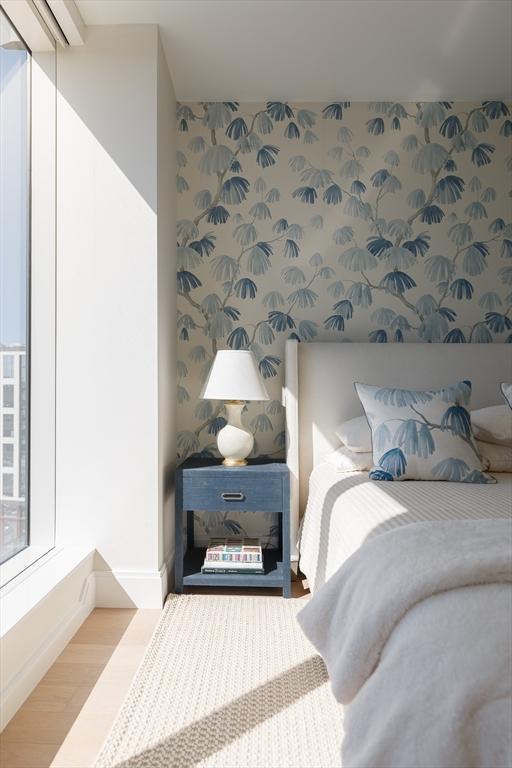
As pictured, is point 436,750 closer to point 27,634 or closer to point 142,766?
point 142,766

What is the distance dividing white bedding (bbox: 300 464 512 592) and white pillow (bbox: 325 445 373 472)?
35 mm

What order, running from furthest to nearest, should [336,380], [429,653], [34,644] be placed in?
[336,380] → [34,644] → [429,653]

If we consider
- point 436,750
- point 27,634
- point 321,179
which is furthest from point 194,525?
point 436,750

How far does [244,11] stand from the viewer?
2.33 meters

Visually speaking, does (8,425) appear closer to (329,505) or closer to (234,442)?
(234,442)

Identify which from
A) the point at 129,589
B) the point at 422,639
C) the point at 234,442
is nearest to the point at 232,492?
the point at 234,442

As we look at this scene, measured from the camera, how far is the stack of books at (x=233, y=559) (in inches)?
101

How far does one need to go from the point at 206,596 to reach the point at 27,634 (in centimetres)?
95

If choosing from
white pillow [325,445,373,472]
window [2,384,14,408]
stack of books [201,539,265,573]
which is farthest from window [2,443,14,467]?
white pillow [325,445,373,472]

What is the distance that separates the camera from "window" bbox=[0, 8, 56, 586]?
212cm

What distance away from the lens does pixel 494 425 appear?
8.20ft

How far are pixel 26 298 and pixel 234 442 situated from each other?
1.12m

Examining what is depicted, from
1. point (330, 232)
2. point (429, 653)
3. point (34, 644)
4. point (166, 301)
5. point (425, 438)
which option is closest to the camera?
point (429, 653)

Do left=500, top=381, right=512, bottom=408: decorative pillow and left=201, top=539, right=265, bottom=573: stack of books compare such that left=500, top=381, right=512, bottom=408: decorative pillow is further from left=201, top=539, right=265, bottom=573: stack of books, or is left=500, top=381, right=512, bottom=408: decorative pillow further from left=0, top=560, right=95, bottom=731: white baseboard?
left=0, top=560, right=95, bottom=731: white baseboard
